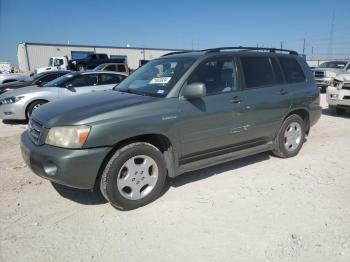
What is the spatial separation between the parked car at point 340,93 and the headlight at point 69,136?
859cm

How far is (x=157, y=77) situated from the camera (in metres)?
4.57

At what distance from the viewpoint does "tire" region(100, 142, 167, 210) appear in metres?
3.66

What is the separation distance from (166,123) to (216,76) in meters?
1.14

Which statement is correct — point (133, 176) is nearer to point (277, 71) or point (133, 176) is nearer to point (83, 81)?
point (277, 71)

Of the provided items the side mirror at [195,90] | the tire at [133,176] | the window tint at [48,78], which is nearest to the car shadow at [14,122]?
the window tint at [48,78]

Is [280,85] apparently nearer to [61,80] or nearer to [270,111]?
[270,111]

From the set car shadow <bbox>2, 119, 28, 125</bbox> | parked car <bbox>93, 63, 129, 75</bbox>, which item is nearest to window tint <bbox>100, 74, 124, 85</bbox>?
car shadow <bbox>2, 119, 28, 125</bbox>

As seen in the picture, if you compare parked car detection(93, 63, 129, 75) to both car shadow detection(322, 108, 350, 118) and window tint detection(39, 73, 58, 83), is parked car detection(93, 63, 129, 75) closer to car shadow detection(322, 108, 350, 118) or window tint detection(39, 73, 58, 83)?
window tint detection(39, 73, 58, 83)

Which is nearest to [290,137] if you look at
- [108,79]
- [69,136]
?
[69,136]

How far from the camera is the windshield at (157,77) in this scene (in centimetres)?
426

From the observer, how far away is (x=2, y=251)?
10.0 ft

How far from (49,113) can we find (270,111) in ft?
10.7

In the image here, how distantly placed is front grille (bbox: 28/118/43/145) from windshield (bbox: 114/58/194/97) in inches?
52.2

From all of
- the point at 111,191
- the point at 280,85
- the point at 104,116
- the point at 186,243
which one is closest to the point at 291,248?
the point at 186,243
